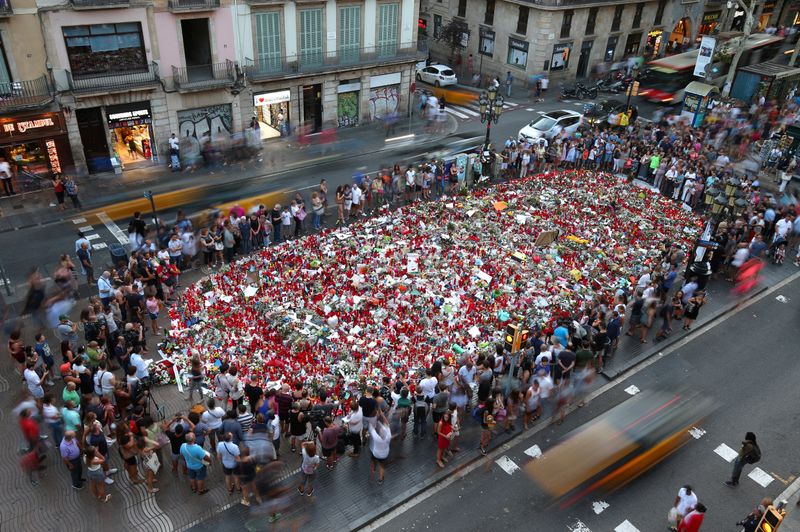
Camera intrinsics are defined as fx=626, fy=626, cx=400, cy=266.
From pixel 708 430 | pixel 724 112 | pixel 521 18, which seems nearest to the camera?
pixel 708 430

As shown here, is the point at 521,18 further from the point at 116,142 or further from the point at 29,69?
the point at 29,69

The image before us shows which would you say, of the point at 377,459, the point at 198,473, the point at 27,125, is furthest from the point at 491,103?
the point at 198,473

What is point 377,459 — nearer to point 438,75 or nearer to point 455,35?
point 438,75

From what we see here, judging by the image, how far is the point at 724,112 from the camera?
34906 millimetres

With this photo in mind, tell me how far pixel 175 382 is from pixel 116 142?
17.9 meters

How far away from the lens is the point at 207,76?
97.9 feet

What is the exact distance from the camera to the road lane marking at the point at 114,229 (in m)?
22.6

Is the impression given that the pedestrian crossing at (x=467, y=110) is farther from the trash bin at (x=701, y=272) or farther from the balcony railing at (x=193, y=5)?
the trash bin at (x=701, y=272)

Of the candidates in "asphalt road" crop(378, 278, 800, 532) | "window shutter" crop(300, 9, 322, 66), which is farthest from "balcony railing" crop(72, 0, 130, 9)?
"asphalt road" crop(378, 278, 800, 532)

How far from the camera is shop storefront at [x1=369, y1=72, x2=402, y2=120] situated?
118 ft

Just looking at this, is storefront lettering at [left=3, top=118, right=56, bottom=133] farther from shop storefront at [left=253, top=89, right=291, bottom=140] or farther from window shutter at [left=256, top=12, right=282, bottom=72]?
window shutter at [left=256, top=12, right=282, bottom=72]

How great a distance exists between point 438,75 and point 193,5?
19240 mm

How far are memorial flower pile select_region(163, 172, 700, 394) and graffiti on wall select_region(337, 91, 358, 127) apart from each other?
1292 centimetres

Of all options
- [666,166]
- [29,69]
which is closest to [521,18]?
[666,166]
